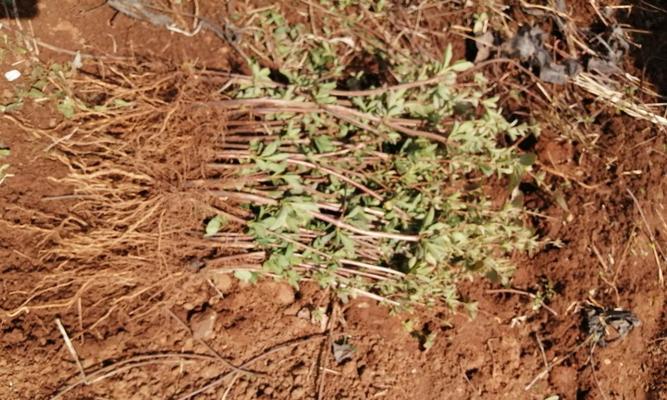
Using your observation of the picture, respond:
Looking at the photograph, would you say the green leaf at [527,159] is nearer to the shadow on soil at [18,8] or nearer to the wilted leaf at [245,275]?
the wilted leaf at [245,275]

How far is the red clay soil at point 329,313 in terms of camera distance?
2182 millimetres

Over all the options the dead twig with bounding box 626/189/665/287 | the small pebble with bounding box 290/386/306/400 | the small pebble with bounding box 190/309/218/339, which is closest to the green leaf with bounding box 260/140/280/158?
the small pebble with bounding box 190/309/218/339

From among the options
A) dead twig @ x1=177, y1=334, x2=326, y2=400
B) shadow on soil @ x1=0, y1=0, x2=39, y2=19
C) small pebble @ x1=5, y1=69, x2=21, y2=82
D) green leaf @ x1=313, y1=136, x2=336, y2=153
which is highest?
shadow on soil @ x1=0, y1=0, x2=39, y2=19

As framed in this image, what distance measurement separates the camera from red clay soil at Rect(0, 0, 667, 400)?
218cm

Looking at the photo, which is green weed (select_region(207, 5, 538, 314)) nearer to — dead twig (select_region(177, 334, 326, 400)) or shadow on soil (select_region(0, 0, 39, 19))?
dead twig (select_region(177, 334, 326, 400))

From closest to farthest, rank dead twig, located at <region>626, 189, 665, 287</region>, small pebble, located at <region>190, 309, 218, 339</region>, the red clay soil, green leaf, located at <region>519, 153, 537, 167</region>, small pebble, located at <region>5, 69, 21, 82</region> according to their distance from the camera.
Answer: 1. the red clay soil
2. small pebble, located at <region>190, 309, 218, 339</region>
3. small pebble, located at <region>5, 69, 21, 82</region>
4. green leaf, located at <region>519, 153, 537, 167</region>
5. dead twig, located at <region>626, 189, 665, 287</region>

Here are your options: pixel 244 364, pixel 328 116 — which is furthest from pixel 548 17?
pixel 244 364

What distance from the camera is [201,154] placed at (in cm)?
235

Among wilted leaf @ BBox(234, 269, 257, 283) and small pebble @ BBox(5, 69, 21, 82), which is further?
small pebble @ BBox(5, 69, 21, 82)

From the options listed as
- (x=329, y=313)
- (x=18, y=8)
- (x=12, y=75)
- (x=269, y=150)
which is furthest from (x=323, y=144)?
(x=18, y=8)

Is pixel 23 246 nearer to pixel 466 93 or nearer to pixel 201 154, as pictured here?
pixel 201 154

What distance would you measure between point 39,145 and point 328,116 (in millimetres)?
972

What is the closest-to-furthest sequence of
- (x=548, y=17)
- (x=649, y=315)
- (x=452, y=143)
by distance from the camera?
(x=452, y=143) < (x=649, y=315) < (x=548, y=17)

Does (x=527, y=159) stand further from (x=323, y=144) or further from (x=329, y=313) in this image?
(x=329, y=313)
